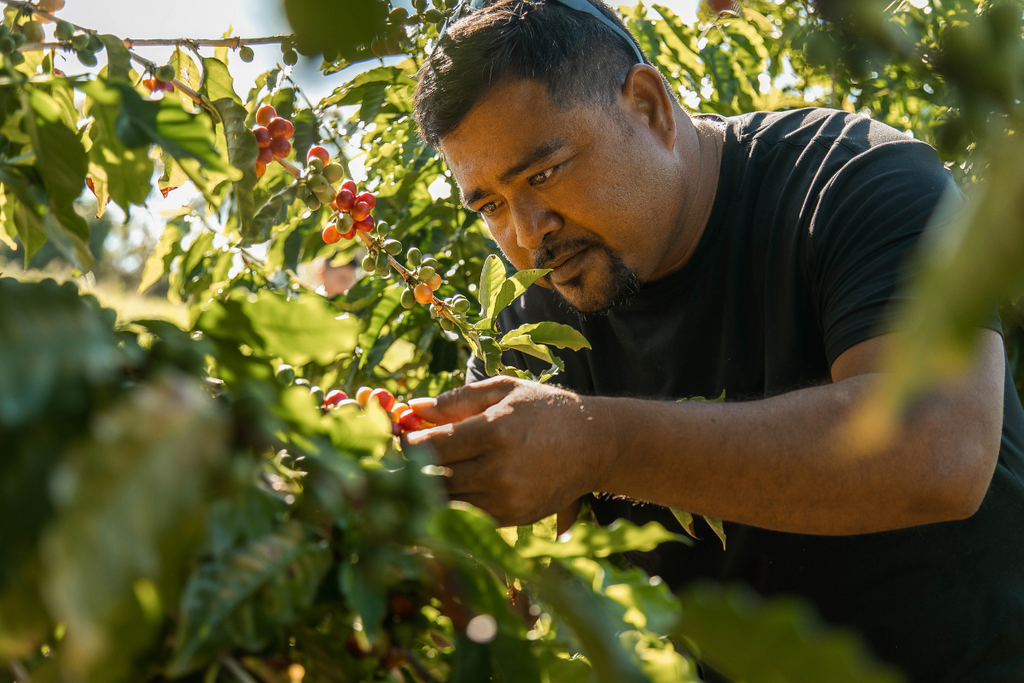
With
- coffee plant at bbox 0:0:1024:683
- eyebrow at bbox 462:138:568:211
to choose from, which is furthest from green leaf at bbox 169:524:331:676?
eyebrow at bbox 462:138:568:211

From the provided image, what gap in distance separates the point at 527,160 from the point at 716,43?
3.58 ft

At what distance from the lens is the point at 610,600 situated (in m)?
0.51

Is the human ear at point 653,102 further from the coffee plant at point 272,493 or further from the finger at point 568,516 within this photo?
the coffee plant at point 272,493

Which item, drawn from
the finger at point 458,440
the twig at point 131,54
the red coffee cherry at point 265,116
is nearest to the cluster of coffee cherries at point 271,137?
the red coffee cherry at point 265,116

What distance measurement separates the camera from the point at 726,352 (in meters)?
1.62

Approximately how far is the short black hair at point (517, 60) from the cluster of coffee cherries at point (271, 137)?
42 centimetres

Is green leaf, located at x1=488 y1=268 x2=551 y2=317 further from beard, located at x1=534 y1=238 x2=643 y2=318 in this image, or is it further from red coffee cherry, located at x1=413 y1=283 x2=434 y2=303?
beard, located at x1=534 y1=238 x2=643 y2=318

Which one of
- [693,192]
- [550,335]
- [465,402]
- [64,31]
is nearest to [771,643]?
[465,402]

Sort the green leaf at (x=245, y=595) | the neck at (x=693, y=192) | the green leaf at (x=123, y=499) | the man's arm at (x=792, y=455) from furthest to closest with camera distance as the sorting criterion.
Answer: the neck at (x=693, y=192) < the man's arm at (x=792, y=455) < the green leaf at (x=245, y=595) < the green leaf at (x=123, y=499)

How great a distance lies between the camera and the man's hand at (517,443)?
0.86 meters

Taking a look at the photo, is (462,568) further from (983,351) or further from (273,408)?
(983,351)

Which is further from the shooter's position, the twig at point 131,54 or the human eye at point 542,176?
the human eye at point 542,176

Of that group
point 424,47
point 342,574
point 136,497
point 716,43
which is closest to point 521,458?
point 342,574

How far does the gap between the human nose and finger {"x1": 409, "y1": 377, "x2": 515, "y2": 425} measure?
2.12 feet
